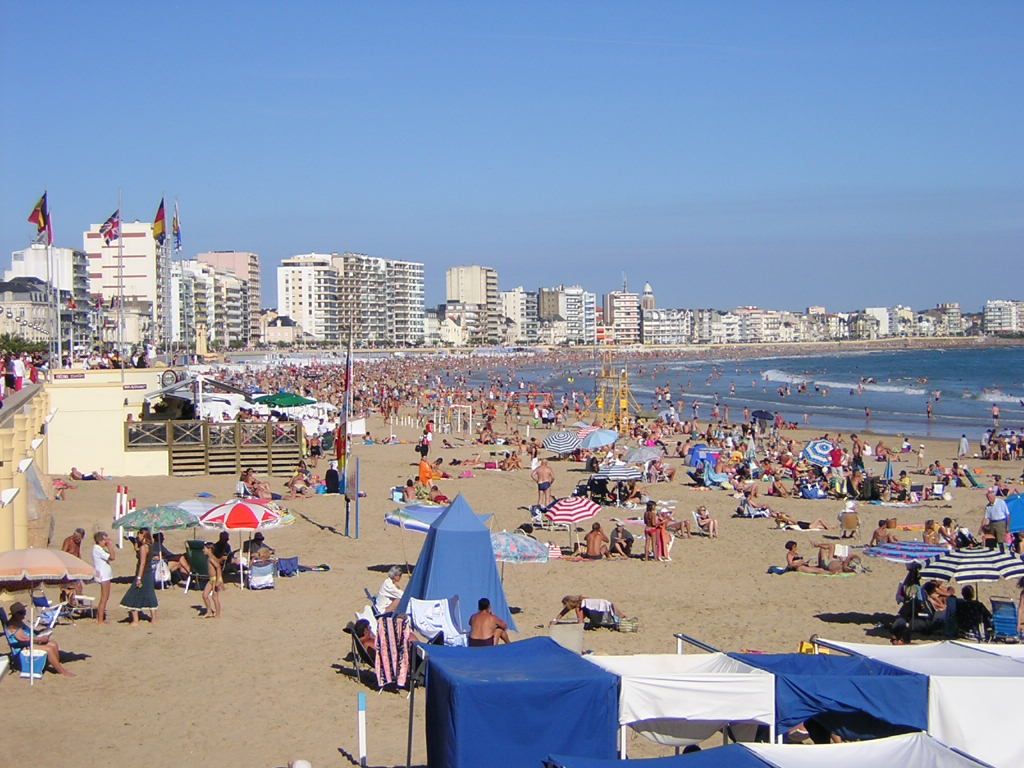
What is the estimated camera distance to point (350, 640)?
1048 centimetres

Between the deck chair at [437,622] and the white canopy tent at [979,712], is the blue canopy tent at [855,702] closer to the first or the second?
the white canopy tent at [979,712]

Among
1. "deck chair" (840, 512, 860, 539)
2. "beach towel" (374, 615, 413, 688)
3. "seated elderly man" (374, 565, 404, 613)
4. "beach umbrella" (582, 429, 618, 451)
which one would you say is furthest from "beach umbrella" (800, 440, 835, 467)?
"beach towel" (374, 615, 413, 688)

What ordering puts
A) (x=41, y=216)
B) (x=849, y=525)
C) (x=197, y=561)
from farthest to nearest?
1. (x=41, y=216)
2. (x=849, y=525)
3. (x=197, y=561)

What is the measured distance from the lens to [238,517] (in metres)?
12.2

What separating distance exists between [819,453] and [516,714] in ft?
60.4

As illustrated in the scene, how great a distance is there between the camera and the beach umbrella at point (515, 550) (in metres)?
11.9

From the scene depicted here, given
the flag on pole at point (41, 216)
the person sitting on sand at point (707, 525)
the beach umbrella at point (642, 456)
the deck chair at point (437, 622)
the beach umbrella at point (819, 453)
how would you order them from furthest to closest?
the flag on pole at point (41, 216) → the beach umbrella at point (819, 453) → the beach umbrella at point (642, 456) → the person sitting on sand at point (707, 525) → the deck chair at point (437, 622)

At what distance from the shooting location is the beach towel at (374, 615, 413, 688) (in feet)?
28.9

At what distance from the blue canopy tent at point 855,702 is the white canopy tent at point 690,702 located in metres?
0.11

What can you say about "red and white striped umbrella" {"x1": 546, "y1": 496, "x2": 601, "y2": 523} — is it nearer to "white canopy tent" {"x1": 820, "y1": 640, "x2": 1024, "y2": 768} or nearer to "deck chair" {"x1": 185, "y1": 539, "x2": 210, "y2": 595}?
"deck chair" {"x1": 185, "y1": 539, "x2": 210, "y2": 595}

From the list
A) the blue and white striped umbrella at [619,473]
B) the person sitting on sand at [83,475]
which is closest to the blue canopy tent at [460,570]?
the blue and white striped umbrella at [619,473]

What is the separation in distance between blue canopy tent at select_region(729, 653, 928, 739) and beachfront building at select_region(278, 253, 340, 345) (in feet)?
486

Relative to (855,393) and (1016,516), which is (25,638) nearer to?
(1016,516)

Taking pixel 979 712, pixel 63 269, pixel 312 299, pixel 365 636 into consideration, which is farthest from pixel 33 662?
pixel 312 299
